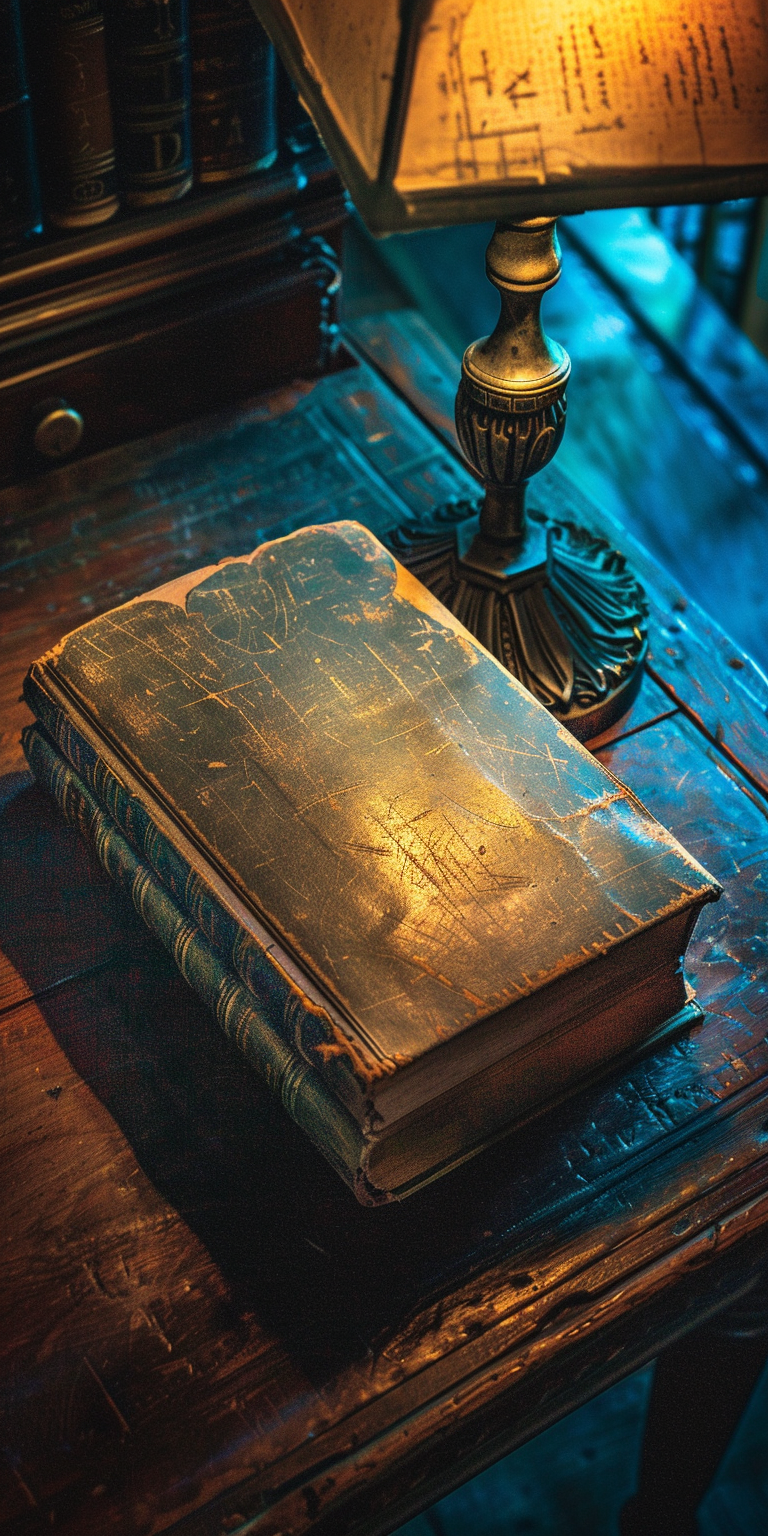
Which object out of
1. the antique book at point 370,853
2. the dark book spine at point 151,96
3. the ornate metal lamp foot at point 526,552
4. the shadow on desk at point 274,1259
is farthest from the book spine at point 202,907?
the dark book spine at point 151,96

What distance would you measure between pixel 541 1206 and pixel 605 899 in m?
0.18

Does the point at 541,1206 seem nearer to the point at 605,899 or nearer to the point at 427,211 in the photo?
the point at 605,899

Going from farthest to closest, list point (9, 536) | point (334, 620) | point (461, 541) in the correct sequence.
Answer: point (9, 536), point (461, 541), point (334, 620)

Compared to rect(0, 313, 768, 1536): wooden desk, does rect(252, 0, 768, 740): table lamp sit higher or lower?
higher

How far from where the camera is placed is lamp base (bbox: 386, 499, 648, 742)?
1016 millimetres

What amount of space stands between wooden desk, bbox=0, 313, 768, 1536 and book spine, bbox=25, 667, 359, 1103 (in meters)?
0.10

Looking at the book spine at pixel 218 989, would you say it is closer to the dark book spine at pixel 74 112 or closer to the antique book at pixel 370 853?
the antique book at pixel 370 853

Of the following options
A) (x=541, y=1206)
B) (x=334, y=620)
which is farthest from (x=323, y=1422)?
(x=334, y=620)

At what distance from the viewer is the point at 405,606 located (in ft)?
3.04

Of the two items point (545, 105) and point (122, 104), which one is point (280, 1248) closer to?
point (545, 105)

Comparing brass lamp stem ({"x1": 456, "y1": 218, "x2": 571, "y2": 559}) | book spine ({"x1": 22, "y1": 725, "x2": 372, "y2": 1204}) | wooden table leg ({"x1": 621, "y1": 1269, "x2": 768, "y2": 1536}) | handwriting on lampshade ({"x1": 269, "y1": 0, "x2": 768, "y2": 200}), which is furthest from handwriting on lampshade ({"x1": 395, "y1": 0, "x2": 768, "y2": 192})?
wooden table leg ({"x1": 621, "y1": 1269, "x2": 768, "y2": 1536})

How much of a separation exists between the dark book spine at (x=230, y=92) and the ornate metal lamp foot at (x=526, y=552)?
309 mm

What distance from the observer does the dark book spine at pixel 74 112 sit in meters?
0.97

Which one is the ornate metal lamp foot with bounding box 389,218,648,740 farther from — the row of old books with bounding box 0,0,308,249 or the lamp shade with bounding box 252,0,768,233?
the row of old books with bounding box 0,0,308,249
